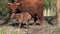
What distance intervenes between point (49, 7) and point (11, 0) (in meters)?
1.87

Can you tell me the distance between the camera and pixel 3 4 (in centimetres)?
952

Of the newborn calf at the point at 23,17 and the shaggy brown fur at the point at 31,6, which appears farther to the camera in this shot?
the shaggy brown fur at the point at 31,6

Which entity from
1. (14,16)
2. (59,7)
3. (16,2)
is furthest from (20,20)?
(59,7)

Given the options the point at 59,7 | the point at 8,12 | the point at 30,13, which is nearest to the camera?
the point at 59,7

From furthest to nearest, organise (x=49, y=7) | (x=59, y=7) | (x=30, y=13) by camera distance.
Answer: (x=49, y=7) → (x=30, y=13) → (x=59, y=7)

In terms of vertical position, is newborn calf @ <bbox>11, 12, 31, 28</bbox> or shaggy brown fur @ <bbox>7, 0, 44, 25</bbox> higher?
shaggy brown fur @ <bbox>7, 0, 44, 25</bbox>

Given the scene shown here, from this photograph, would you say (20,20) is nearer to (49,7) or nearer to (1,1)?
(1,1)

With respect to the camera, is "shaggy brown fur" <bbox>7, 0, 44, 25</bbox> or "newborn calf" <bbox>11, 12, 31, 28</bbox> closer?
"newborn calf" <bbox>11, 12, 31, 28</bbox>

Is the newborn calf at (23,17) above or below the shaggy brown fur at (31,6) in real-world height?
below

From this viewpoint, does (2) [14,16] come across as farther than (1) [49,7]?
No

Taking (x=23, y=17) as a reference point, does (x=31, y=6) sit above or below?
above

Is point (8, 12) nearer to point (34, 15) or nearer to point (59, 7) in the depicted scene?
point (34, 15)

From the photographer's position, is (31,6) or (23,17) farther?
(31,6)

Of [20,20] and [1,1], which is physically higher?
[1,1]
